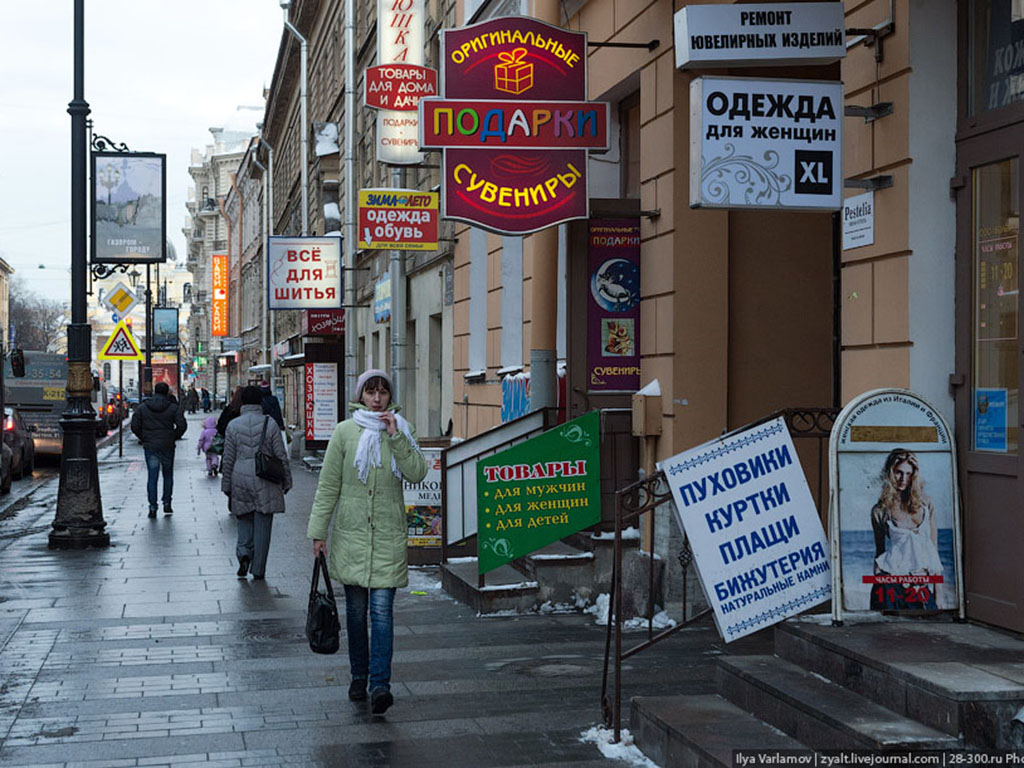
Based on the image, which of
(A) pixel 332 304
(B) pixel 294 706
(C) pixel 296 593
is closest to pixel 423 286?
(A) pixel 332 304

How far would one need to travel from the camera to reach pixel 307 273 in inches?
1023

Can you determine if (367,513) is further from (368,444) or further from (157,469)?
(157,469)

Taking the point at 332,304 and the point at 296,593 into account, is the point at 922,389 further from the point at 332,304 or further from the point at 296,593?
the point at 332,304

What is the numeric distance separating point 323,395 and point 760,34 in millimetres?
21919

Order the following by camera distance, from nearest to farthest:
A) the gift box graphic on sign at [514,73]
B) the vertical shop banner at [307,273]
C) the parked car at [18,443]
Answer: the gift box graphic on sign at [514,73], the parked car at [18,443], the vertical shop banner at [307,273]

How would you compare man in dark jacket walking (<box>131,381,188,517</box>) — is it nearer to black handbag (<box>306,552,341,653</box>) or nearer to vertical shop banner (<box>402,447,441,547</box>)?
vertical shop banner (<box>402,447,441,547</box>)

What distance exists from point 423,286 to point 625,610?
1204 centimetres

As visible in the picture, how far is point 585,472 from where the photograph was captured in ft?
32.8

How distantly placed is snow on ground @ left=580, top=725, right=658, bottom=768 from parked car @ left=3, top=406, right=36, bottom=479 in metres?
19.7

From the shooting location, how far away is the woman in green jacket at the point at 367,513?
7098 mm

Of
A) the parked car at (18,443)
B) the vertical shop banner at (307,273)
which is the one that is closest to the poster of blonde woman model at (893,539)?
the vertical shop banner at (307,273)

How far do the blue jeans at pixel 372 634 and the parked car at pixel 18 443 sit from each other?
18455 millimetres

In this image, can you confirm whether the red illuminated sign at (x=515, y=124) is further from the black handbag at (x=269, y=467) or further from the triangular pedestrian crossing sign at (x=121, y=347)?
the triangular pedestrian crossing sign at (x=121, y=347)

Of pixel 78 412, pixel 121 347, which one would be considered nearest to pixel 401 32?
pixel 78 412
